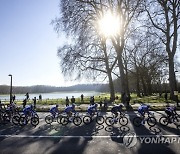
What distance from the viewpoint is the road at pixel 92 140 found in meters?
10.1

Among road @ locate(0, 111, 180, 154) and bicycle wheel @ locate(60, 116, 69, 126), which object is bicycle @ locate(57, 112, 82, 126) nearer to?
bicycle wheel @ locate(60, 116, 69, 126)

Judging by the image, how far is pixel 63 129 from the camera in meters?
15.2

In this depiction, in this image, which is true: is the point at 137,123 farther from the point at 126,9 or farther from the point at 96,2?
the point at 96,2

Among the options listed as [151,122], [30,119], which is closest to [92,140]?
[151,122]

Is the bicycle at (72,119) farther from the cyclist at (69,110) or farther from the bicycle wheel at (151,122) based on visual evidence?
the bicycle wheel at (151,122)

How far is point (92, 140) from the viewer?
11.9 m

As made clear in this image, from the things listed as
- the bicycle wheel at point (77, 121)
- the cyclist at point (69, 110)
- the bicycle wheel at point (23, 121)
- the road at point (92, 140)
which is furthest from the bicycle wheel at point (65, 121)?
the bicycle wheel at point (23, 121)

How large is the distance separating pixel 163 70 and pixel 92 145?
6154cm

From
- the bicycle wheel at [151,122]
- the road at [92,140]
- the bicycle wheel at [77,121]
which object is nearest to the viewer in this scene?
the road at [92,140]

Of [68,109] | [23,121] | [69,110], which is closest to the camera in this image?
[68,109]

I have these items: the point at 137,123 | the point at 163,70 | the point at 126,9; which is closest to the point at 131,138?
the point at 137,123

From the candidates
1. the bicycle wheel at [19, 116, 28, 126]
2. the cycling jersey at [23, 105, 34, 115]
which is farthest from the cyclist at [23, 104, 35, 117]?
the bicycle wheel at [19, 116, 28, 126]

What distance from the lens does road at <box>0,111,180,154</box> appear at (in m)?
10.1

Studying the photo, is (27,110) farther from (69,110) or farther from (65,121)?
(69,110)
